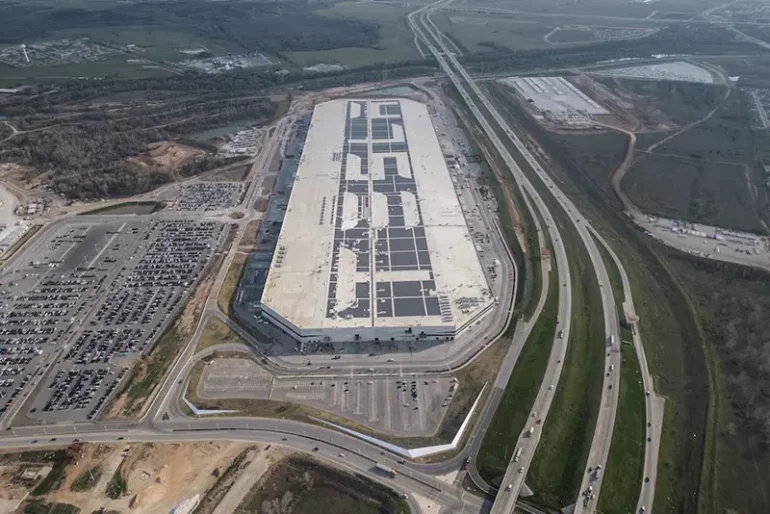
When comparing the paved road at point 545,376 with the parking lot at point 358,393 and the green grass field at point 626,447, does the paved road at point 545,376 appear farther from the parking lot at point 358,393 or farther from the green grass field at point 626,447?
the parking lot at point 358,393

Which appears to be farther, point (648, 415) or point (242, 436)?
point (648, 415)

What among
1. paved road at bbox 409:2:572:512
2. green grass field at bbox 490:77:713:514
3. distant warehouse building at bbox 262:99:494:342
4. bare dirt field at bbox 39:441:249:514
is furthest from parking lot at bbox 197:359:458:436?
green grass field at bbox 490:77:713:514

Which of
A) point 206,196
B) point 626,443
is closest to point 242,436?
point 626,443

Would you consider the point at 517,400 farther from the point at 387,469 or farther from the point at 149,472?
the point at 149,472

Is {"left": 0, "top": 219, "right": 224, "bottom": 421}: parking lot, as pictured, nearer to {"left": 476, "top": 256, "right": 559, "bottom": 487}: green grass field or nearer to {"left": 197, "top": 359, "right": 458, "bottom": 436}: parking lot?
{"left": 197, "top": 359, "right": 458, "bottom": 436}: parking lot

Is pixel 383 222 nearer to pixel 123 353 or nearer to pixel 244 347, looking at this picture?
pixel 244 347

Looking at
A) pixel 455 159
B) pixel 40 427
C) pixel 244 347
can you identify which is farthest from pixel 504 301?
pixel 40 427

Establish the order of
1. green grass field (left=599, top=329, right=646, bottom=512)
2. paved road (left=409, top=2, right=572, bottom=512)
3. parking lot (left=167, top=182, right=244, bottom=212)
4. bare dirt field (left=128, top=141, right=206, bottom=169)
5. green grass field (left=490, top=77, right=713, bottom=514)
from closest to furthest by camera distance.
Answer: green grass field (left=599, top=329, right=646, bottom=512) → paved road (left=409, top=2, right=572, bottom=512) → green grass field (left=490, top=77, right=713, bottom=514) → parking lot (left=167, top=182, right=244, bottom=212) → bare dirt field (left=128, top=141, right=206, bottom=169)
